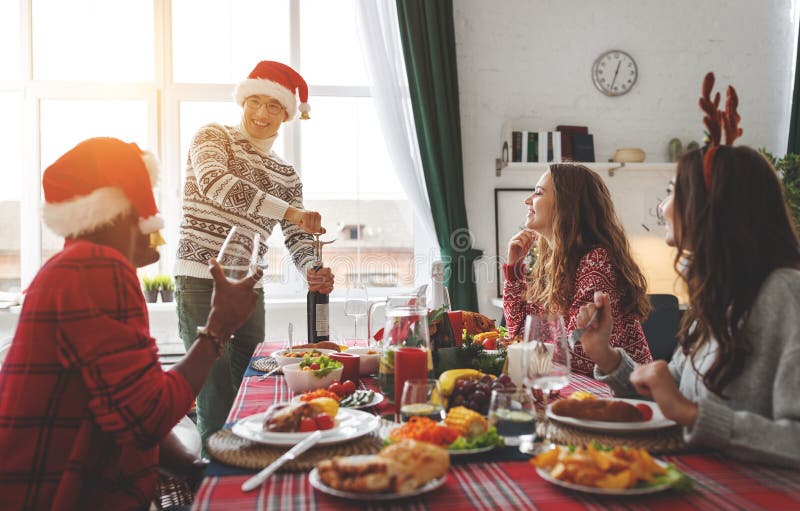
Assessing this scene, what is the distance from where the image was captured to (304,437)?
41.4 inches

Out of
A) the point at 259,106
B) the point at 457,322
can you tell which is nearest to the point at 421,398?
the point at 457,322

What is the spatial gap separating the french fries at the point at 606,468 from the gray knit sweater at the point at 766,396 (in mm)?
176

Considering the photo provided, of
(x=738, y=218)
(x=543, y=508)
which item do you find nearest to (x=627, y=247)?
(x=738, y=218)

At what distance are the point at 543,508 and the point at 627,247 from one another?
54.7 inches

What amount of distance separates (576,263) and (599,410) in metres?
1.00

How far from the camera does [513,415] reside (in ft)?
3.42

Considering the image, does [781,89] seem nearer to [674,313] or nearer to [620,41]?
[620,41]

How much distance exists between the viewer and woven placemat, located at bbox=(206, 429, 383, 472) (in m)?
0.97

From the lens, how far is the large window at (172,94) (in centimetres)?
407

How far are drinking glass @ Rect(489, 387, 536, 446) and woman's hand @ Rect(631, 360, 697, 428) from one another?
0.19 metres

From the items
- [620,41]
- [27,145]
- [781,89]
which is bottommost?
[27,145]

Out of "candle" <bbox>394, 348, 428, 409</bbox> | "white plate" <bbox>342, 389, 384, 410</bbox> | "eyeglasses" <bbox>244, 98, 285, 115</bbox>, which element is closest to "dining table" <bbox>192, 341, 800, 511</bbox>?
"candle" <bbox>394, 348, 428, 409</bbox>

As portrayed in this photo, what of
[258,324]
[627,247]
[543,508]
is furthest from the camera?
[258,324]

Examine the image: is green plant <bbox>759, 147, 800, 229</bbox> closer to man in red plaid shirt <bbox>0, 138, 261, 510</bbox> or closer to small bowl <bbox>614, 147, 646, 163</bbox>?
small bowl <bbox>614, 147, 646, 163</bbox>
